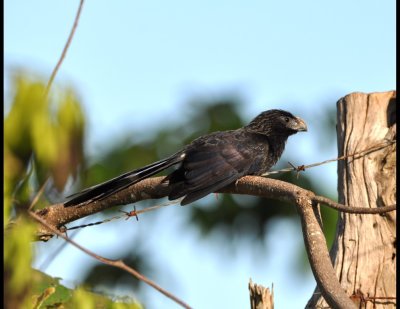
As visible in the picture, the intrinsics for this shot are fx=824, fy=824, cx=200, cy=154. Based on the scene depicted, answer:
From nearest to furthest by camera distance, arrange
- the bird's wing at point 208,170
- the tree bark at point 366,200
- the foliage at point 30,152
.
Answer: the foliage at point 30,152 → the tree bark at point 366,200 → the bird's wing at point 208,170

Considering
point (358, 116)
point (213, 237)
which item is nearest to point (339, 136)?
point (358, 116)

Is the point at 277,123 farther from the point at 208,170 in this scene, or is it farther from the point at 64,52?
the point at 64,52

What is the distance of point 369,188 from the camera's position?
18.2ft

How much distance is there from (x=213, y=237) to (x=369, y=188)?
23.0ft

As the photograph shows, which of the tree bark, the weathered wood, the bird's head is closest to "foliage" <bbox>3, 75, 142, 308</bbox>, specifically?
the weathered wood

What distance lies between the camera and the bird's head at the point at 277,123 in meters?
7.21

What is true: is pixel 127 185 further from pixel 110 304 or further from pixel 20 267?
pixel 20 267

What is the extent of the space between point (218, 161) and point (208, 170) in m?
0.19

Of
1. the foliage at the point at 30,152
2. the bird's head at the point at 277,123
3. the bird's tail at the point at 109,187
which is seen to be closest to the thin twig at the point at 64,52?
the foliage at the point at 30,152

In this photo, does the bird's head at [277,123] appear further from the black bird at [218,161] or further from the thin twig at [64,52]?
the thin twig at [64,52]

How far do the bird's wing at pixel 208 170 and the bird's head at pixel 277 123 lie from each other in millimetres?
761

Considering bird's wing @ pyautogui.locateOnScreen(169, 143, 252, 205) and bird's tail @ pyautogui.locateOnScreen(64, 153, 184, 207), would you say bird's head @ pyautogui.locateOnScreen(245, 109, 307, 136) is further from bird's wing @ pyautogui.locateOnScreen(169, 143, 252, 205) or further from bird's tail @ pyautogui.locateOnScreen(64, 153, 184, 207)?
bird's tail @ pyautogui.locateOnScreen(64, 153, 184, 207)

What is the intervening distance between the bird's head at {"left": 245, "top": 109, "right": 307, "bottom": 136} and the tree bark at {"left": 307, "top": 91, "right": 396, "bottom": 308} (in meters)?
1.27

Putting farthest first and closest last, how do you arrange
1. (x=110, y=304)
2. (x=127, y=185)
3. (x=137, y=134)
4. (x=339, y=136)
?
(x=137, y=134) < (x=339, y=136) < (x=127, y=185) < (x=110, y=304)
